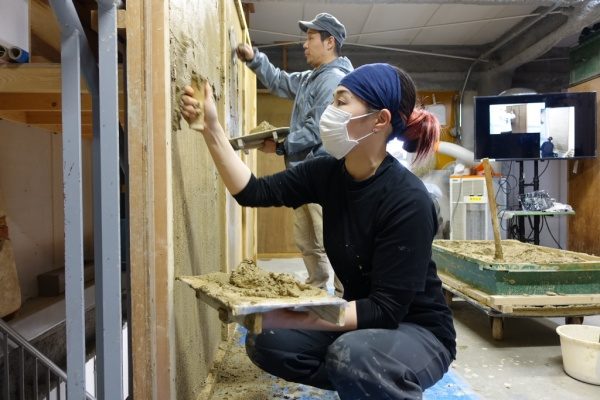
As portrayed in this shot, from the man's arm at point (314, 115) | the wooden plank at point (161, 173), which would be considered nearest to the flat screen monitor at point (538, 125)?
the man's arm at point (314, 115)

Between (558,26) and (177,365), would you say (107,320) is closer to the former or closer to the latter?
(177,365)

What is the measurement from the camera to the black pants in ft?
3.89

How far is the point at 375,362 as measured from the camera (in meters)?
1.19

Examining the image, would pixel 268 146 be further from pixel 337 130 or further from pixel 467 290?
pixel 467 290

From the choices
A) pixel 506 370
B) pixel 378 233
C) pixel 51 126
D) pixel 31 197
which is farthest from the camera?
pixel 51 126

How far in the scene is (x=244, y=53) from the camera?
9.14 ft

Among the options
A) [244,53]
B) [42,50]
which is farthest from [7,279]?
[244,53]

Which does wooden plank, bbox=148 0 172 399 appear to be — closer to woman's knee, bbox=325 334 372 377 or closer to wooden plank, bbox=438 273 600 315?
woman's knee, bbox=325 334 372 377

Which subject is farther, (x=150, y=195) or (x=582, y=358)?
(x=582, y=358)

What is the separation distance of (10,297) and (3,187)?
0.93 metres

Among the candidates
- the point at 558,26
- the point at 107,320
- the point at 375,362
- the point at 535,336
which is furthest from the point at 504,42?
the point at 107,320

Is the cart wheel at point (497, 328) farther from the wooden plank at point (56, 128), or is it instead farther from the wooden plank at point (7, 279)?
the wooden plank at point (56, 128)

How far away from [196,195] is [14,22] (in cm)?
72

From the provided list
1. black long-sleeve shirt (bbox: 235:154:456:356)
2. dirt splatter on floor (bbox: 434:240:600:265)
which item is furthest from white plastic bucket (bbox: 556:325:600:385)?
black long-sleeve shirt (bbox: 235:154:456:356)
